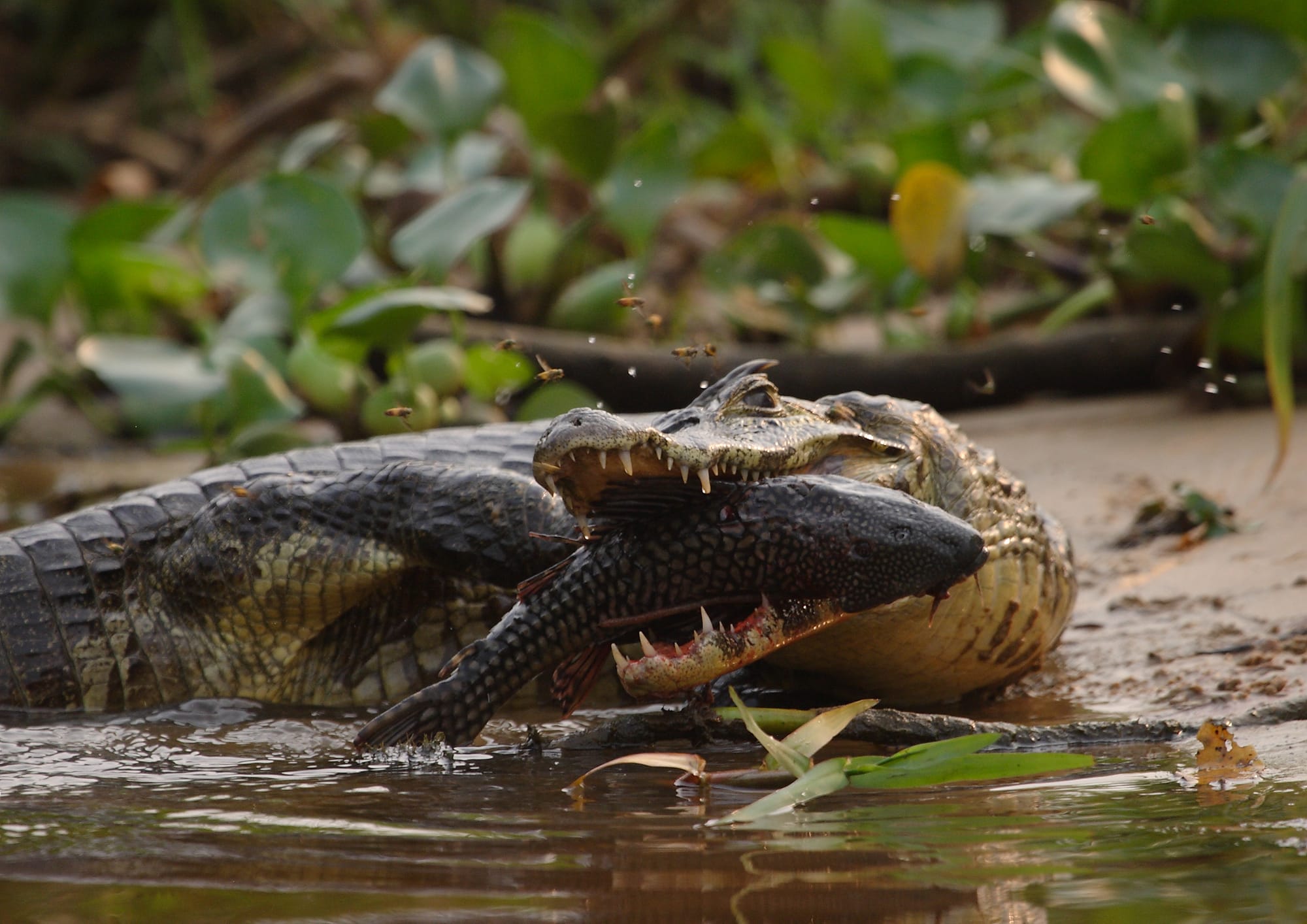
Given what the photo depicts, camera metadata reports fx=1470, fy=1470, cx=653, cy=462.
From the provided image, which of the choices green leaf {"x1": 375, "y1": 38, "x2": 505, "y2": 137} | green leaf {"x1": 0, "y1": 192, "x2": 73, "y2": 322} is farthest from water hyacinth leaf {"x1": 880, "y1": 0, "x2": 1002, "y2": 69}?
green leaf {"x1": 0, "y1": 192, "x2": 73, "y2": 322}

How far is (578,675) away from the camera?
2332 mm

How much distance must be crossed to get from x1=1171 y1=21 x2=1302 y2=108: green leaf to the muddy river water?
2786mm

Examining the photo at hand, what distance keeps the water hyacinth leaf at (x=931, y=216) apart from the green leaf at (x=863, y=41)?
1.92 metres

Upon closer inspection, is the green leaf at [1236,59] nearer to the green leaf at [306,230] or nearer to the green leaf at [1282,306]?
the green leaf at [1282,306]

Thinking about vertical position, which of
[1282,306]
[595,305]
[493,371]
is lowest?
[1282,306]

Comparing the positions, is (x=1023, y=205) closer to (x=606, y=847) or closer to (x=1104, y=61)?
(x=1104, y=61)

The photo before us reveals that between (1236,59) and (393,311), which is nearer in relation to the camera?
(393,311)

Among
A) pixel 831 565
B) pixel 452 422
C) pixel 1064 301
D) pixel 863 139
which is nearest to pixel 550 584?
pixel 831 565

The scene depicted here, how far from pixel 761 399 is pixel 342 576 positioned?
3.33 feet

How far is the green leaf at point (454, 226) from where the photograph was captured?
4.91m

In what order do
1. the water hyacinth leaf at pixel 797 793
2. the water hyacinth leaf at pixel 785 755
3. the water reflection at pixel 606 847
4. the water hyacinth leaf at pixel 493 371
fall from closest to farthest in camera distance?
the water reflection at pixel 606 847
the water hyacinth leaf at pixel 797 793
the water hyacinth leaf at pixel 785 755
the water hyacinth leaf at pixel 493 371

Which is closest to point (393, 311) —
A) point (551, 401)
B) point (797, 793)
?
point (551, 401)

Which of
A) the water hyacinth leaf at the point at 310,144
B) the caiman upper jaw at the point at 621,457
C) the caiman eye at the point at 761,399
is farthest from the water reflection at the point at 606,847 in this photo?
the water hyacinth leaf at the point at 310,144

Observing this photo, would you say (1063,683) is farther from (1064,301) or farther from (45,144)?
(45,144)
